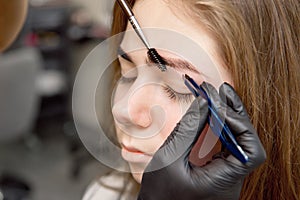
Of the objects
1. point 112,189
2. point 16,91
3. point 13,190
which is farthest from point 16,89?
point 112,189

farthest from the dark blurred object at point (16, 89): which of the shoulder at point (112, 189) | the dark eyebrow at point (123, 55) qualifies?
the dark eyebrow at point (123, 55)

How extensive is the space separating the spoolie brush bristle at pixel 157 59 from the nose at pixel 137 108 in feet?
0.11

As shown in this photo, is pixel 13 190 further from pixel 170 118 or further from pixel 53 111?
pixel 170 118

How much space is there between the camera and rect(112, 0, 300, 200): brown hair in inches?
26.7

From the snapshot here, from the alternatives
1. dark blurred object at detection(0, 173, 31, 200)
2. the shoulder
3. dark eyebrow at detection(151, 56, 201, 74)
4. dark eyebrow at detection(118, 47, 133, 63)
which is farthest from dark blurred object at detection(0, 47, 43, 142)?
dark eyebrow at detection(151, 56, 201, 74)

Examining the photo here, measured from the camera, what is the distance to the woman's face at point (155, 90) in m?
0.66

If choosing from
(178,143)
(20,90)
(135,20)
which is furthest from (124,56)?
(20,90)

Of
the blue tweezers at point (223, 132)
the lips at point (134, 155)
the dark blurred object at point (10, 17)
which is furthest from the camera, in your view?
the dark blurred object at point (10, 17)

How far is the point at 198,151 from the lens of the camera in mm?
688

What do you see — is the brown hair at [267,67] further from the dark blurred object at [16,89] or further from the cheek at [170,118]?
the dark blurred object at [16,89]

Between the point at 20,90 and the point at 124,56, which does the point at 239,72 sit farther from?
the point at 20,90

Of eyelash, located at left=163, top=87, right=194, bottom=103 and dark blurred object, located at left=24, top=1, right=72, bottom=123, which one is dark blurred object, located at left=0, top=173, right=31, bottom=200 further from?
eyelash, located at left=163, top=87, right=194, bottom=103

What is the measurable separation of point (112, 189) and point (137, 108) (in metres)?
0.36

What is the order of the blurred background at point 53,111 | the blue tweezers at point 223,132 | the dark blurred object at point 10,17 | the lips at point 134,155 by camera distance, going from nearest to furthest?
the blue tweezers at point 223,132 → the lips at point 134,155 → the dark blurred object at point 10,17 → the blurred background at point 53,111
